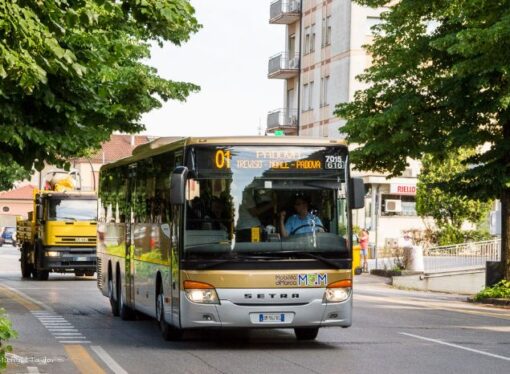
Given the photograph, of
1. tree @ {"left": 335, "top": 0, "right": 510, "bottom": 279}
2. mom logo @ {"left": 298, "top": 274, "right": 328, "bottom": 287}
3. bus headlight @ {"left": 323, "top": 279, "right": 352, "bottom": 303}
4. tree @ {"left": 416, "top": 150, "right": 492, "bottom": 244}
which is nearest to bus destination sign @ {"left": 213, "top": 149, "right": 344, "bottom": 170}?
mom logo @ {"left": 298, "top": 274, "right": 328, "bottom": 287}

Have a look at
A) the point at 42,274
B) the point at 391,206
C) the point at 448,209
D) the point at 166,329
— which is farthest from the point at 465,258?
the point at 166,329

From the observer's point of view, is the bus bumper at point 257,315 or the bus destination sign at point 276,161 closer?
the bus bumper at point 257,315

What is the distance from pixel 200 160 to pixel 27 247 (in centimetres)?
2772

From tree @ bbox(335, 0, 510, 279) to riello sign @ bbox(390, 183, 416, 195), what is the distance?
119 ft

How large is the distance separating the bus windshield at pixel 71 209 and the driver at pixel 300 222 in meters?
24.4

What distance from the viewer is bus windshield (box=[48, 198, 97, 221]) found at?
41.0 m

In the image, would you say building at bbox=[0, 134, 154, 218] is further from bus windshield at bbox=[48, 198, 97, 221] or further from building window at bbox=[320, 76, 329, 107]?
bus windshield at bbox=[48, 198, 97, 221]

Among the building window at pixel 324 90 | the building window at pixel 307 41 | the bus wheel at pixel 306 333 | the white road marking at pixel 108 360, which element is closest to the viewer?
the white road marking at pixel 108 360

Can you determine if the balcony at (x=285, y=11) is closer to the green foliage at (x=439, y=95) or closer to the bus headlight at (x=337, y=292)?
the green foliage at (x=439, y=95)

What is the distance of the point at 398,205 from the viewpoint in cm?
7325

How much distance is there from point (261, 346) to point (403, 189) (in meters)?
56.9

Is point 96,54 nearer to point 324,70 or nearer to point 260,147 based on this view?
point 260,147

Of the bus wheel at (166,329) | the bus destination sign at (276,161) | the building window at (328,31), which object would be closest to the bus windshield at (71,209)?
the bus wheel at (166,329)

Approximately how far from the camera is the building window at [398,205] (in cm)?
7181
